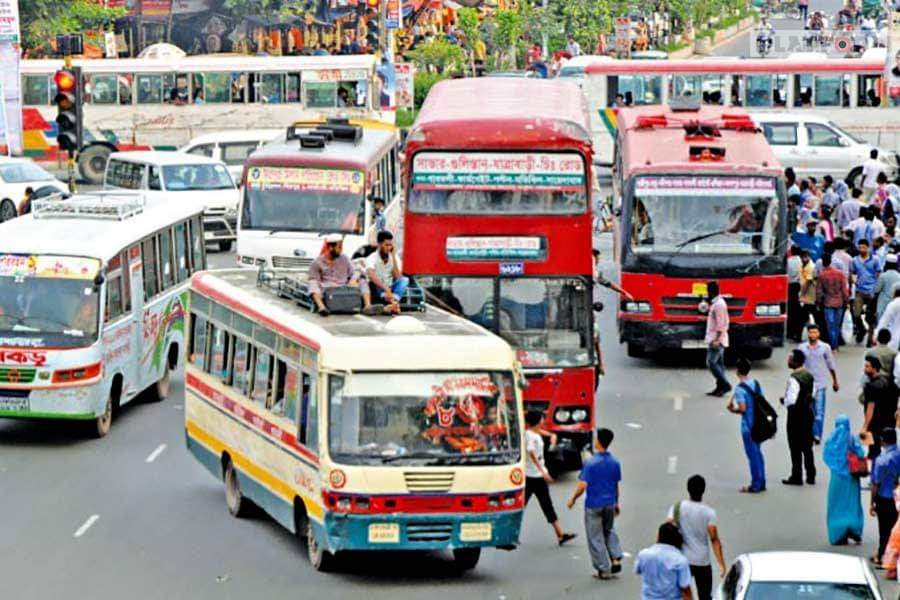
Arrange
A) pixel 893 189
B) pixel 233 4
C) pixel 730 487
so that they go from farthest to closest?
pixel 233 4, pixel 893 189, pixel 730 487

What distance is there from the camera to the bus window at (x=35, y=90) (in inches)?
2327

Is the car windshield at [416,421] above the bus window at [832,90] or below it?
above

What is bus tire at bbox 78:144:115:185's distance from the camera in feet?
188

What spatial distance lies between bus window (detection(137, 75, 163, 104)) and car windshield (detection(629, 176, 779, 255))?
28.7 meters

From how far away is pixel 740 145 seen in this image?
3244 centimetres

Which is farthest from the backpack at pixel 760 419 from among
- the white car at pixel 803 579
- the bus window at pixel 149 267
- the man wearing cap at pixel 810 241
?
the man wearing cap at pixel 810 241

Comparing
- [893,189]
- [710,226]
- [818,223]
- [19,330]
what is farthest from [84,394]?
[893,189]

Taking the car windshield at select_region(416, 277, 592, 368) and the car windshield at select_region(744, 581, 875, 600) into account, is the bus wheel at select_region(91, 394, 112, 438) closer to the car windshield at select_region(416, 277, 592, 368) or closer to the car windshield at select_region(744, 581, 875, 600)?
the car windshield at select_region(416, 277, 592, 368)

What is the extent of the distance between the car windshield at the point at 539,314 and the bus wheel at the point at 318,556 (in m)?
4.16

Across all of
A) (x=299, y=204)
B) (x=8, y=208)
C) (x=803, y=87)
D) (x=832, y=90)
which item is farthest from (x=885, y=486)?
(x=832, y=90)

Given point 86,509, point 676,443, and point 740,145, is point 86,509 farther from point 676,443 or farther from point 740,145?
point 740,145

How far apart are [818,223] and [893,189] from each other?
16.4ft

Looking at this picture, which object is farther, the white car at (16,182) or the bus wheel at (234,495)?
the white car at (16,182)

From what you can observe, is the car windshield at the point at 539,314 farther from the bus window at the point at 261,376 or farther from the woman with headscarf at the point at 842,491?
the woman with headscarf at the point at 842,491
